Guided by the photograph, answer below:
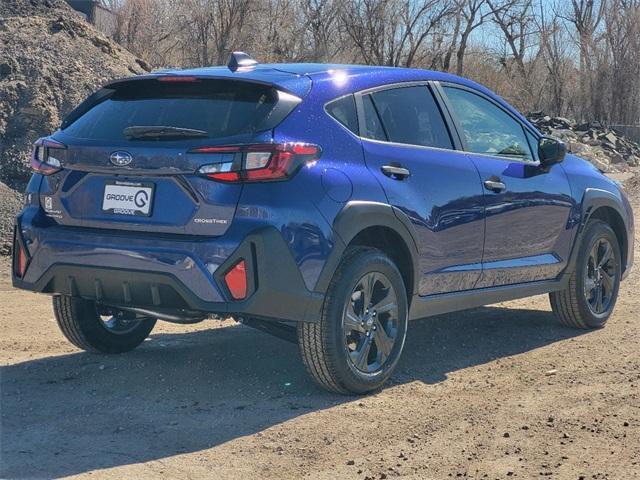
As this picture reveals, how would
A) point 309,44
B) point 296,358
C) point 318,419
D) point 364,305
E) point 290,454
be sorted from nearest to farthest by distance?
point 290,454 → point 318,419 → point 364,305 → point 296,358 → point 309,44

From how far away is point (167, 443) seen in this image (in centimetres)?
474

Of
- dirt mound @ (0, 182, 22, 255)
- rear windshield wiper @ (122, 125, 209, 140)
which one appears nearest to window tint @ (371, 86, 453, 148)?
rear windshield wiper @ (122, 125, 209, 140)

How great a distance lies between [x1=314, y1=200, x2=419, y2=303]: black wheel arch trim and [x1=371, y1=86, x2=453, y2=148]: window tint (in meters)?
0.53

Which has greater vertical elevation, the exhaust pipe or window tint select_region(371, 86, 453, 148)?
window tint select_region(371, 86, 453, 148)

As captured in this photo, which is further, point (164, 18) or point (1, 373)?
point (164, 18)

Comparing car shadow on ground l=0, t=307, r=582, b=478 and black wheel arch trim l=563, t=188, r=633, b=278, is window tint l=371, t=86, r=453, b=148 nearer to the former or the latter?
car shadow on ground l=0, t=307, r=582, b=478

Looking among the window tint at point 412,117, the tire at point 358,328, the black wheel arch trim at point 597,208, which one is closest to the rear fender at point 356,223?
the tire at point 358,328

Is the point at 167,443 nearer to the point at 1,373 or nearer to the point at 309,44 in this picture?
the point at 1,373

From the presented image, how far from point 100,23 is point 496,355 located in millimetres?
22201

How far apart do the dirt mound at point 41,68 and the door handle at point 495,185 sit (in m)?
6.43

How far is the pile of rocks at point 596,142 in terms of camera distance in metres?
28.7

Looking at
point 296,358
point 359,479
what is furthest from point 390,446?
point 296,358

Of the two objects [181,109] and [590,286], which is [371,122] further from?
[590,286]

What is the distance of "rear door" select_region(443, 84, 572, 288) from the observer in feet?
21.0
